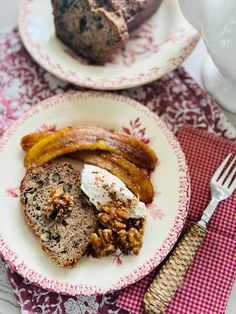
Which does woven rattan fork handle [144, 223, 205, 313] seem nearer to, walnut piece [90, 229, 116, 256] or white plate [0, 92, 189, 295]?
white plate [0, 92, 189, 295]

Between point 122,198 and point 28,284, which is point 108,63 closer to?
point 122,198

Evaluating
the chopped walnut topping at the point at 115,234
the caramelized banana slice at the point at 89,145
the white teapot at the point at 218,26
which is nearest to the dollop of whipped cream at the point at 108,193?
the chopped walnut topping at the point at 115,234

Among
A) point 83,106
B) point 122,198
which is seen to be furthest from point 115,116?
point 122,198

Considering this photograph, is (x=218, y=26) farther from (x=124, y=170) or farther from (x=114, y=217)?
(x=114, y=217)

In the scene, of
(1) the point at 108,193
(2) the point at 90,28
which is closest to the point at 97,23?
(2) the point at 90,28

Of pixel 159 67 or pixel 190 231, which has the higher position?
pixel 159 67
